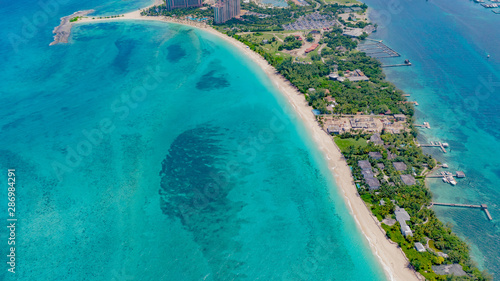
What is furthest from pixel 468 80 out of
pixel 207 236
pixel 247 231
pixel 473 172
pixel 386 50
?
pixel 207 236

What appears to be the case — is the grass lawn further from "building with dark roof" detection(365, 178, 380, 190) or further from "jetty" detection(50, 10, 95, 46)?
"jetty" detection(50, 10, 95, 46)

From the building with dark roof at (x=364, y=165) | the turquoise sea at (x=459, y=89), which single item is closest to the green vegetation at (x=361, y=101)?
the building with dark roof at (x=364, y=165)

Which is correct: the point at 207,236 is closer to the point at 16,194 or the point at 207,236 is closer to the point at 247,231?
the point at 247,231

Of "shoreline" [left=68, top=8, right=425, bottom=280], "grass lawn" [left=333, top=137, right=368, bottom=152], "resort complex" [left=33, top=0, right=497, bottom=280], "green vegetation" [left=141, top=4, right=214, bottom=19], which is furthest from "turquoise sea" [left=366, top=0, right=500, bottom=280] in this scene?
"green vegetation" [left=141, top=4, right=214, bottom=19]

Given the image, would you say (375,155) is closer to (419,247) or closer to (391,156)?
(391,156)

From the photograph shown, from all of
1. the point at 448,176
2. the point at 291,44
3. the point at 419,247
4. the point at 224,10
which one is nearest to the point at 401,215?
the point at 419,247
